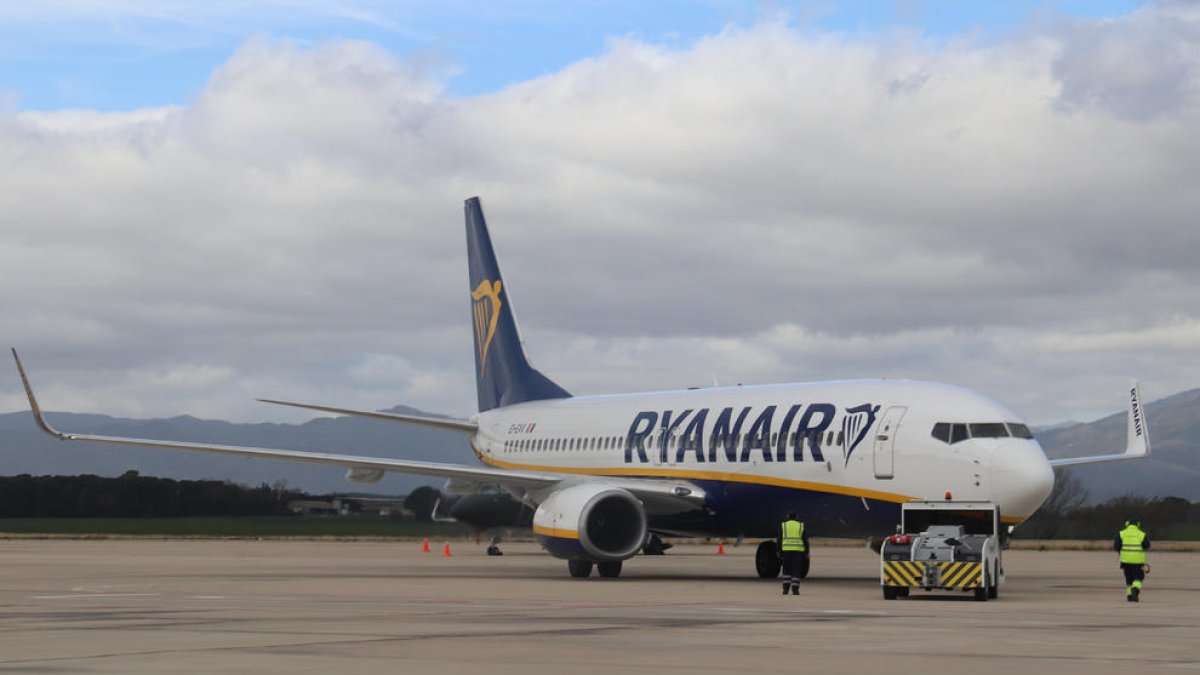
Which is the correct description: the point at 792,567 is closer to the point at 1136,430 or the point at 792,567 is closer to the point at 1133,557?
the point at 1133,557

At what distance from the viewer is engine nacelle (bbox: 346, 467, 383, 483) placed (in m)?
39.1

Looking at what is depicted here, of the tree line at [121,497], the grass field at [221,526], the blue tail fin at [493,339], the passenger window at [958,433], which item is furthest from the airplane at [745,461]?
the tree line at [121,497]

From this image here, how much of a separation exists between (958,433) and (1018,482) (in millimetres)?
1432

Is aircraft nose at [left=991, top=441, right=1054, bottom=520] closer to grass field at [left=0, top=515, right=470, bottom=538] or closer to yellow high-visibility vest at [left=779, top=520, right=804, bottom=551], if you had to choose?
yellow high-visibility vest at [left=779, top=520, right=804, bottom=551]

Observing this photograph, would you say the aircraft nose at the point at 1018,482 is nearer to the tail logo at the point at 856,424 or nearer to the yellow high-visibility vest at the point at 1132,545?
the yellow high-visibility vest at the point at 1132,545

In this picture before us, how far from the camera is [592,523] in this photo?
34.0m

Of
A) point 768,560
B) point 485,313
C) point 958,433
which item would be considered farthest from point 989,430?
point 485,313

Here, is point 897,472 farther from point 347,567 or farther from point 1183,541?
point 1183,541

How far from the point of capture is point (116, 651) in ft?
51.0

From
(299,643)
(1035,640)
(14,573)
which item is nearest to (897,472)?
(1035,640)

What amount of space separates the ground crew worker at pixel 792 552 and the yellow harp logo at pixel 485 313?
18.6 m

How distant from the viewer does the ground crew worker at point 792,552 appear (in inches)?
1097

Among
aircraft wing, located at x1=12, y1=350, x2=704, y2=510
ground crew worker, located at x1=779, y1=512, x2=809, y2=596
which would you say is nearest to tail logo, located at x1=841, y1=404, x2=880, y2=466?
ground crew worker, located at x1=779, y1=512, x2=809, y2=596

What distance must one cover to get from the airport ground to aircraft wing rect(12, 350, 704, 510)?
6.02ft
